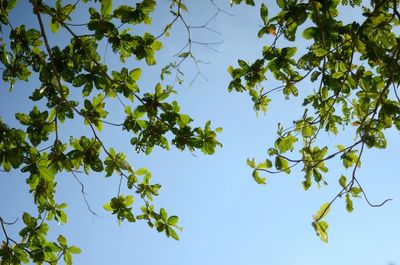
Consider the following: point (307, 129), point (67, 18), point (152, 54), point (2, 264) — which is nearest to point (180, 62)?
point (152, 54)

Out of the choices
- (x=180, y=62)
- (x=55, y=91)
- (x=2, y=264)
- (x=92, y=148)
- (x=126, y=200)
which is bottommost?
(x=2, y=264)

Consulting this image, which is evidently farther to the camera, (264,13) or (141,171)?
(141,171)

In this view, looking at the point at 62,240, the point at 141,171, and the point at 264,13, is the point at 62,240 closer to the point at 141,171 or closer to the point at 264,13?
the point at 141,171

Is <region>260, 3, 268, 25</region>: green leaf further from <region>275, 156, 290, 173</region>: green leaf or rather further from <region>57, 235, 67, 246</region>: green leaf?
<region>57, 235, 67, 246</region>: green leaf

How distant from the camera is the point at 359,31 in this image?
2350mm

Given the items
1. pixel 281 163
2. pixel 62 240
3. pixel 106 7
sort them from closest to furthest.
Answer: pixel 106 7 < pixel 281 163 < pixel 62 240

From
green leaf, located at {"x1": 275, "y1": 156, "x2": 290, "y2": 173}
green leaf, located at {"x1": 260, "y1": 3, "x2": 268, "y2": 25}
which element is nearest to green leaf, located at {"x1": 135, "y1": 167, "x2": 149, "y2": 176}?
green leaf, located at {"x1": 275, "y1": 156, "x2": 290, "y2": 173}

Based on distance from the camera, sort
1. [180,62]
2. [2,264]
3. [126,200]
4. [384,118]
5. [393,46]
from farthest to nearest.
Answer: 1. [180,62]
2. [126,200]
3. [2,264]
4. [384,118]
5. [393,46]

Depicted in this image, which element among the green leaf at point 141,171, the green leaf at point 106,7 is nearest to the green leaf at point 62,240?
the green leaf at point 141,171

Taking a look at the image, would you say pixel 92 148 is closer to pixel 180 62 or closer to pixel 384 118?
pixel 180 62

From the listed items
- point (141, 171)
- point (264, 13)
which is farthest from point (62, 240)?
point (264, 13)

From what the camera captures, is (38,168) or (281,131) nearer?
(38,168)

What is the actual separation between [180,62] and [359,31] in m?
1.52

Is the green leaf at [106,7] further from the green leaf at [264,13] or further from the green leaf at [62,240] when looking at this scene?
the green leaf at [62,240]
